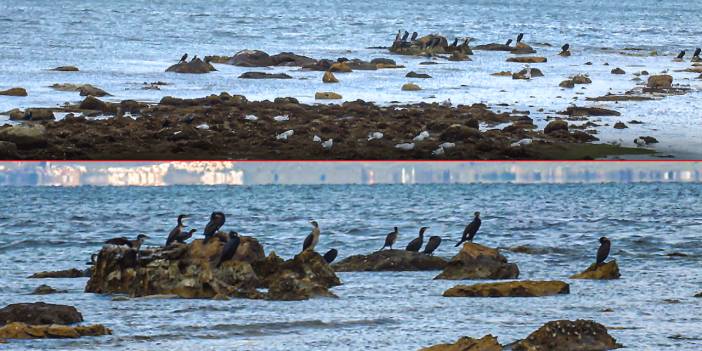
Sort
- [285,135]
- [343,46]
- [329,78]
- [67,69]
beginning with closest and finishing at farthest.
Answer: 1. [285,135]
2. [329,78]
3. [67,69]
4. [343,46]

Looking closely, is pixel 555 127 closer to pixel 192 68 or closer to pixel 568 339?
pixel 192 68

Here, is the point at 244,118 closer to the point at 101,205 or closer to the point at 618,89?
the point at 618,89

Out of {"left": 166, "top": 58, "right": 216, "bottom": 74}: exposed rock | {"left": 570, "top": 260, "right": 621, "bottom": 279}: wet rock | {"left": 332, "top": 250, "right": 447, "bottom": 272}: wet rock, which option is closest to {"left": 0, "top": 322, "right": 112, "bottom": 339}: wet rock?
{"left": 332, "top": 250, "right": 447, "bottom": 272}: wet rock

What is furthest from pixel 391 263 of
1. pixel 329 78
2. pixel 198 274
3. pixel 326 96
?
pixel 329 78

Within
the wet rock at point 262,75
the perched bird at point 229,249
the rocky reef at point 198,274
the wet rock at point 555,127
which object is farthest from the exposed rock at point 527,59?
the perched bird at point 229,249

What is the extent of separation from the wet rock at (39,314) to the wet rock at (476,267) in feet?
27.4

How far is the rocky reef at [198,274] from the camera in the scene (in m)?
25.4

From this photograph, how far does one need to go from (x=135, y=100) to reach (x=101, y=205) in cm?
2339

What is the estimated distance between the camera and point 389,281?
93.1 ft

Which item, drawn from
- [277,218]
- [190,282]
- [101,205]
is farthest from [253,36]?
[190,282]

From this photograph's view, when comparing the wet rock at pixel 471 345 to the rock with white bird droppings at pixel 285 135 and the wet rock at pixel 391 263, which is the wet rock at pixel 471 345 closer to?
the wet rock at pixel 391 263

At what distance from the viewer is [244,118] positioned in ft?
151

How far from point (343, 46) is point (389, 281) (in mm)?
63162

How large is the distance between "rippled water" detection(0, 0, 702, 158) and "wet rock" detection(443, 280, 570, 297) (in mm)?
18992
